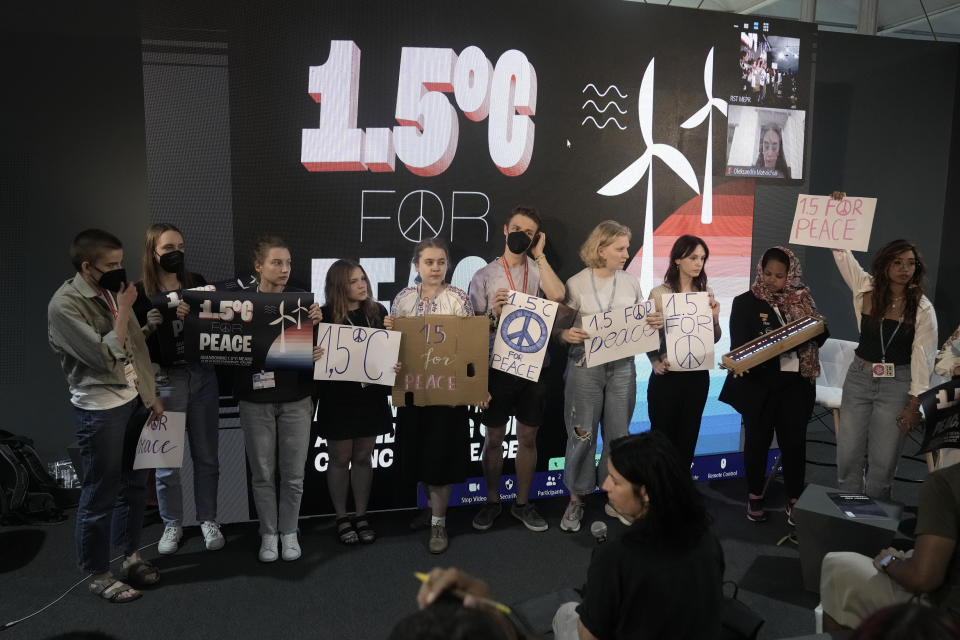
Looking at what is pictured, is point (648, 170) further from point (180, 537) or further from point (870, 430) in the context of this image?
point (180, 537)

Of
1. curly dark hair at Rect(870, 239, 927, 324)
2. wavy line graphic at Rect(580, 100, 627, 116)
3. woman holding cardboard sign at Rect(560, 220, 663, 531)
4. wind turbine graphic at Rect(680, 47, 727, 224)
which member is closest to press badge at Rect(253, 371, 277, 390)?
woman holding cardboard sign at Rect(560, 220, 663, 531)

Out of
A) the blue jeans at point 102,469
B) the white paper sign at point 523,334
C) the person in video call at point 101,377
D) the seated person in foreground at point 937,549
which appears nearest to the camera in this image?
the seated person in foreground at point 937,549

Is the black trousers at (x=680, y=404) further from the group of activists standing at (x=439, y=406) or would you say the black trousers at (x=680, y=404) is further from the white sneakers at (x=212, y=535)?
the white sneakers at (x=212, y=535)

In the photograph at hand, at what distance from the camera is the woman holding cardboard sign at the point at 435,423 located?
3.91 m

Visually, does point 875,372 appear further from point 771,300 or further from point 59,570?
point 59,570

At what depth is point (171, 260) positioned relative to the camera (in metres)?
3.62

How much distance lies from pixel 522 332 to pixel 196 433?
6.11ft

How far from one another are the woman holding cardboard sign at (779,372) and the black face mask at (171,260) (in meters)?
3.18

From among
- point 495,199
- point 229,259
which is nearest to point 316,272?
point 229,259

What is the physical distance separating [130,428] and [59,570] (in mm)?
964

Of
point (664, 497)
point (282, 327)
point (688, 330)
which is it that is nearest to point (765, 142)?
point (688, 330)

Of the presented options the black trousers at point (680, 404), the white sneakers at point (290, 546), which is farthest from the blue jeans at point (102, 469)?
the black trousers at point (680, 404)

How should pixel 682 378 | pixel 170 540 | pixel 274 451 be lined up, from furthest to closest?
pixel 682 378 → pixel 170 540 → pixel 274 451

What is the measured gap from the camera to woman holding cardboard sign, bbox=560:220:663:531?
4102 millimetres
